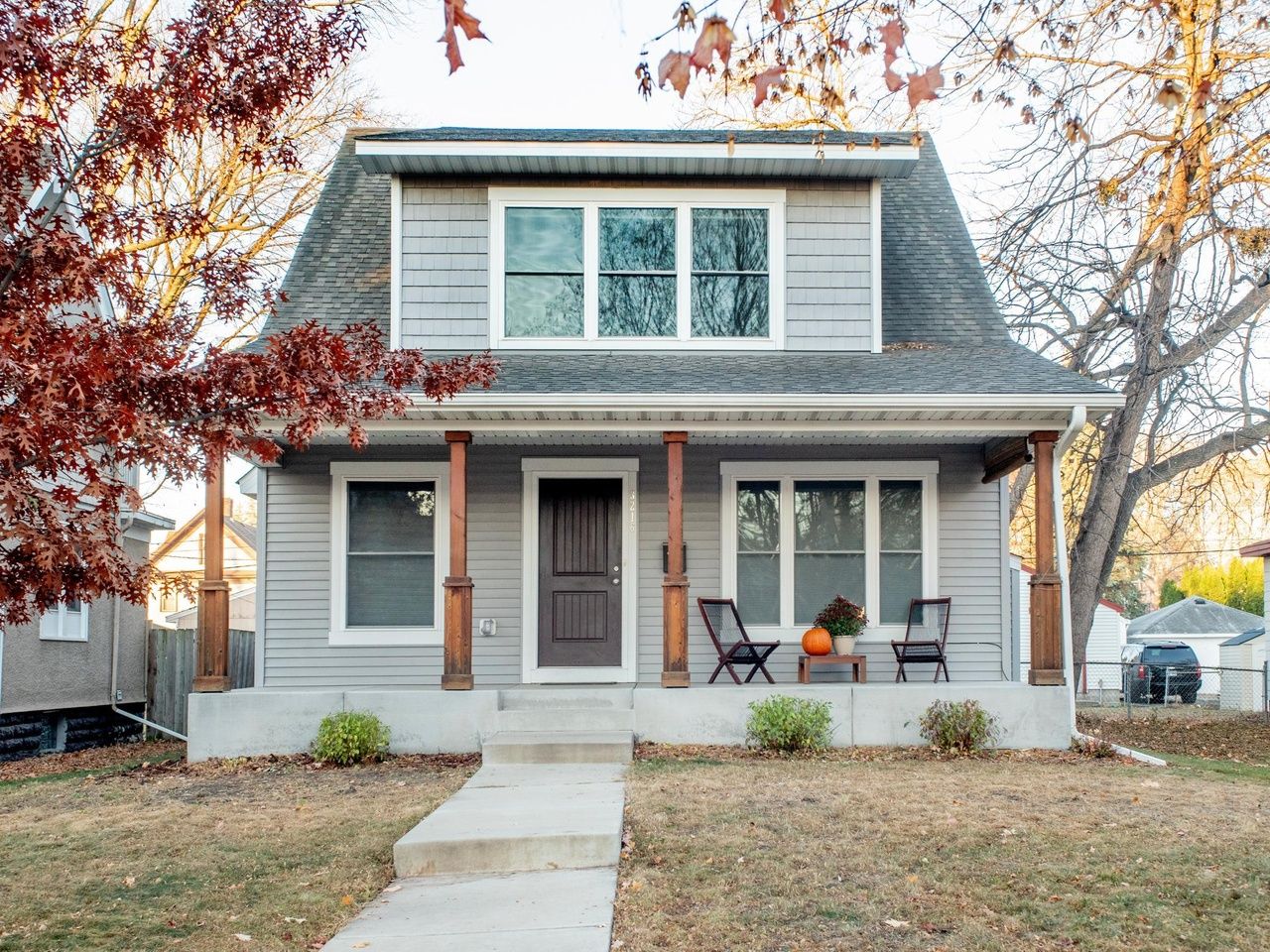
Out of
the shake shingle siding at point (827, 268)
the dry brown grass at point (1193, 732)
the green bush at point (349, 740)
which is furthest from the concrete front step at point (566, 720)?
the dry brown grass at point (1193, 732)

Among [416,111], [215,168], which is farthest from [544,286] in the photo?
[416,111]

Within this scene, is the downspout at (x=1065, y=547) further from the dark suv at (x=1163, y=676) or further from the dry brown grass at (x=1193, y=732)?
the dark suv at (x=1163, y=676)

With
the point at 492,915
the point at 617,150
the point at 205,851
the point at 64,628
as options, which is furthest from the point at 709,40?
the point at 64,628

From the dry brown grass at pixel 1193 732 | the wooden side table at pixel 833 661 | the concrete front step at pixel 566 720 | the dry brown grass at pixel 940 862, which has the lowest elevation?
the dry brown grass at pixel 1193 732

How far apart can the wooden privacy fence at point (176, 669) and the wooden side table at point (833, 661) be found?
295 inches

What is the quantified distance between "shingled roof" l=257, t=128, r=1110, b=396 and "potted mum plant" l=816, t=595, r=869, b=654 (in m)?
1.93

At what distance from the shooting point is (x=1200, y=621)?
30219 mm

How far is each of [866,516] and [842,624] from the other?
118cm

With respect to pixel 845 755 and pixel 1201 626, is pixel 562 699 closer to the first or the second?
pixel 845 755

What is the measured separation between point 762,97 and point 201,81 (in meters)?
2.34

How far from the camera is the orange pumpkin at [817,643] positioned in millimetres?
9766

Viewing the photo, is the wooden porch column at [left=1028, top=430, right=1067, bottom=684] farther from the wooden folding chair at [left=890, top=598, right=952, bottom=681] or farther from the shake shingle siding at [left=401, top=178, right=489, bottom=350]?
the shake shingle siding at [left=401, top=178, right=489, bottom=350]

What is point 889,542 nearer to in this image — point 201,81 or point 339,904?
point 339,904

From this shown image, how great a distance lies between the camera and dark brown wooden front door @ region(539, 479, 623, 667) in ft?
34.1
